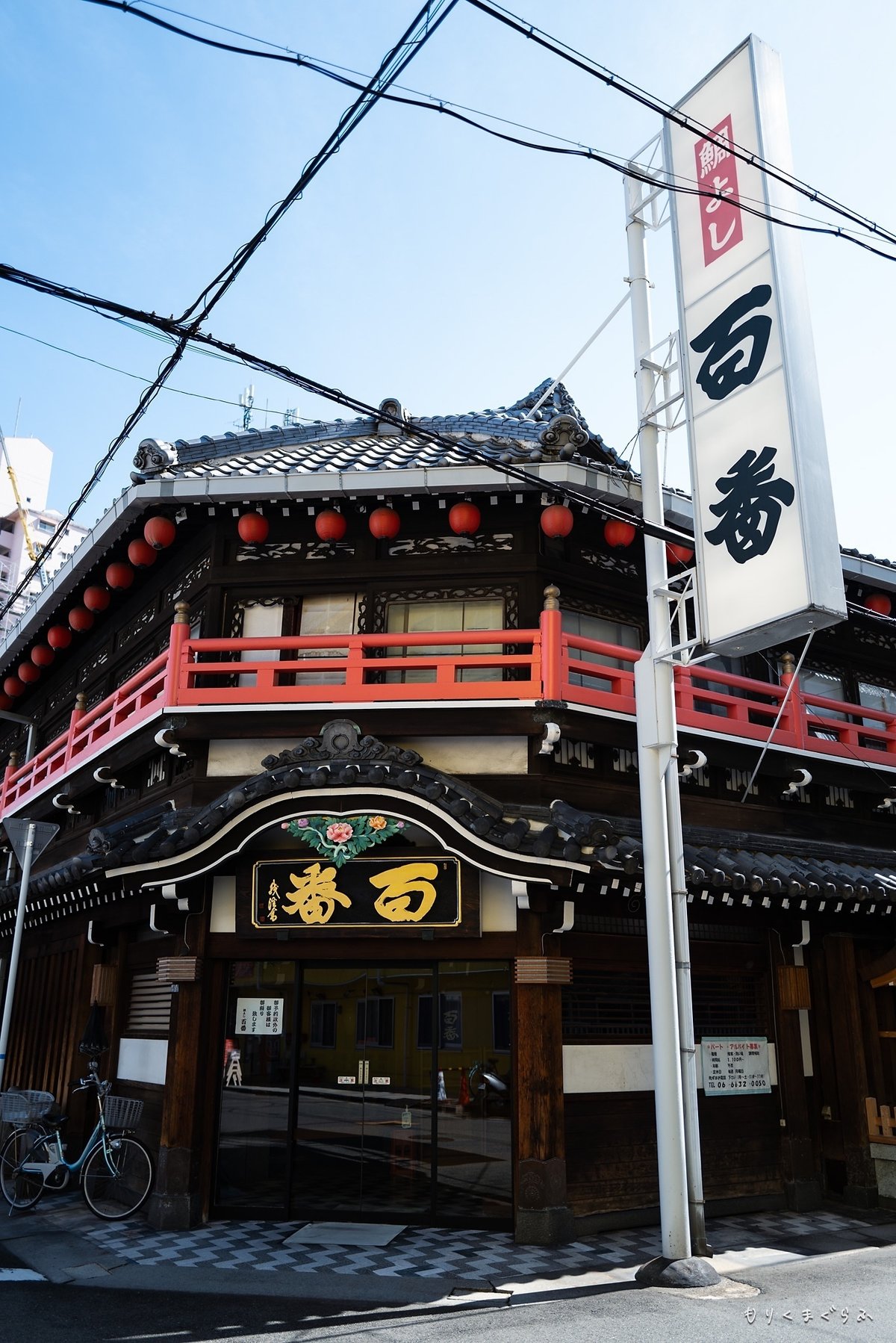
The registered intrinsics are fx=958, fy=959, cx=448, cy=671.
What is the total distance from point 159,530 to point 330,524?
2.52 metres

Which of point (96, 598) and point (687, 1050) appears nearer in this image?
point (687, 1050)

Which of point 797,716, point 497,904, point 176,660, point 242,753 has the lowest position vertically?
point 497,904

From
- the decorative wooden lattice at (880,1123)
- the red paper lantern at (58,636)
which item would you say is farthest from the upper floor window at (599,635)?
A: the red paper lantern at (58,636)

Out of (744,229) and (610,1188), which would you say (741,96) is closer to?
(744,229)

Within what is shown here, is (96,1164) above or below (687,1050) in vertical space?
below

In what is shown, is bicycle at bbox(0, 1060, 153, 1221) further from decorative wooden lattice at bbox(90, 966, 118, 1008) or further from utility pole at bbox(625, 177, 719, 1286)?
utility pole at bbox(625, 177, 719, 1286)

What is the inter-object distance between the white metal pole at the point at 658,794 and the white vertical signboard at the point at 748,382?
56 cm

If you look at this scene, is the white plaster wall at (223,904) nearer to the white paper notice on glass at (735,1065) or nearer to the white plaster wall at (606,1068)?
the white plaster wall at (606,1068)

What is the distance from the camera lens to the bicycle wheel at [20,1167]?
1231cm

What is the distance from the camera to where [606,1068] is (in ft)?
37.7

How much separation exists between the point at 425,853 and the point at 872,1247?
259 inches

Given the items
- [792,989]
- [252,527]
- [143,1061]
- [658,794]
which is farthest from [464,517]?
[143,1061]

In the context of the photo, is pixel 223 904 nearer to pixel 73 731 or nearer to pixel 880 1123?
pixel 73 731

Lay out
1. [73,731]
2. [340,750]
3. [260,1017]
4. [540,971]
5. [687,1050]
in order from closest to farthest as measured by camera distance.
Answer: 1. [687,1050]
2. [540,971]
3. [340,750]
4. [260,1017]
5. [73,731]
